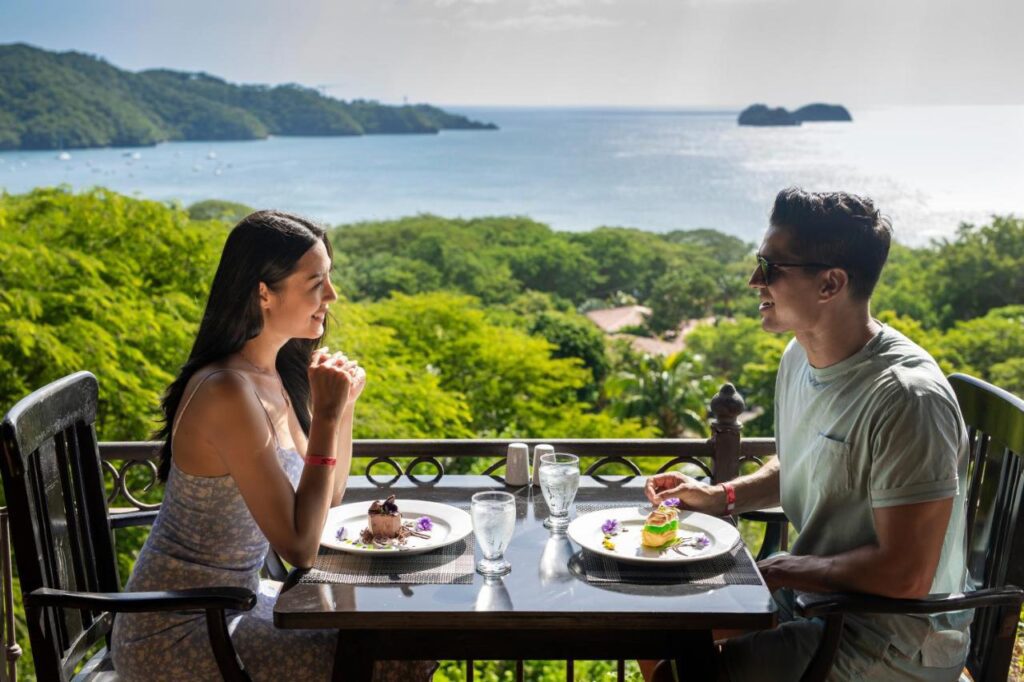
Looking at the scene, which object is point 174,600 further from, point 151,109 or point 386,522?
point 151,109

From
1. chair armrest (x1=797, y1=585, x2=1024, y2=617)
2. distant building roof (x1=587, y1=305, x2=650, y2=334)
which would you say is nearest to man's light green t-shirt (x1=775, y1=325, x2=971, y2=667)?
chair armrest (x1=797, y1=585, x2=1024, y2=617)

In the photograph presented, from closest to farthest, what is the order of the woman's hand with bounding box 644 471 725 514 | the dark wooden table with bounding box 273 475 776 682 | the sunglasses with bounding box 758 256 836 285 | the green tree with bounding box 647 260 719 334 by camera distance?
the dark wooden table with bounding box 273 475 776 682
the sunglasses with bounding box 758 256 836 285
the woman's hand with bounding box 644 471 725 514
the green tree with bounding box 647 260 719 334

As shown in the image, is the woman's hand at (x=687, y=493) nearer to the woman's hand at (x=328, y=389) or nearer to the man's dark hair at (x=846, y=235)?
the man's dark hair at (x=846, y=235)

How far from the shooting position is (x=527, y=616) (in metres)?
1.53

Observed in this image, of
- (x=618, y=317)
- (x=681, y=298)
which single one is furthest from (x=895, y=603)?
(x=681, y=298)

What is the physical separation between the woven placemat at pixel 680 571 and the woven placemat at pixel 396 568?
219 mm

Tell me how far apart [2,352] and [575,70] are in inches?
823

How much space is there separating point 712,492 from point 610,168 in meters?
23.9

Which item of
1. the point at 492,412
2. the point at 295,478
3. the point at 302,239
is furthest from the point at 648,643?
the point at 492,412

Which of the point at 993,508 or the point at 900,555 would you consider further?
the point at 993,508

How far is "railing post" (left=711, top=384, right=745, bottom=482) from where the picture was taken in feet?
8.16

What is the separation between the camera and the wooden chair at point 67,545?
65.8 inches

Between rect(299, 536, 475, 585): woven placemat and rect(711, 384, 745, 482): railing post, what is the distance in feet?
2.99

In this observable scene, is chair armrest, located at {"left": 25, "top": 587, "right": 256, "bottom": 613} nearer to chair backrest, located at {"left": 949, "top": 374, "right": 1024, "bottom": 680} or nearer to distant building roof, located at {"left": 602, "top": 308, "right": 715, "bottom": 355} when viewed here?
chair backrest, located at {"left": 949, "top": 374, "right": 1024, "bottom": 680}
